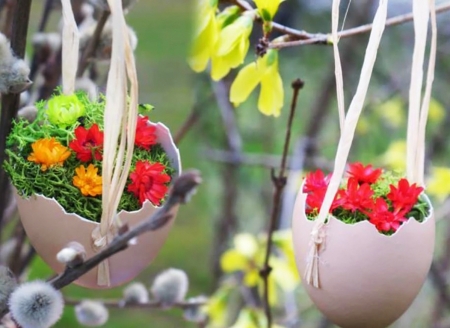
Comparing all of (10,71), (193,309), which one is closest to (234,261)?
(193,309)

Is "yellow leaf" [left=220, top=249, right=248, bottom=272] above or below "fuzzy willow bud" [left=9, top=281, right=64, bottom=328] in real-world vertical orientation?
below

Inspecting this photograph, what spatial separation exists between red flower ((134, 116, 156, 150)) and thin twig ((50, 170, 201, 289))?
0.31 feet

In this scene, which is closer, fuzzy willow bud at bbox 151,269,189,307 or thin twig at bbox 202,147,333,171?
fuzzy willow bud at bbox 151,269,189,307

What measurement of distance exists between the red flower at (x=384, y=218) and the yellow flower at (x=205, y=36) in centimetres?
17

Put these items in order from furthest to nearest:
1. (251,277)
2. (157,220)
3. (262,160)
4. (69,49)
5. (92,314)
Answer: (262,160), (251,277), (92,314), (69,49), (157,220)

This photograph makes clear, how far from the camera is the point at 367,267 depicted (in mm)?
382

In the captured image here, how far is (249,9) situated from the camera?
1.61ft

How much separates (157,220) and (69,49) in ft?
0.53

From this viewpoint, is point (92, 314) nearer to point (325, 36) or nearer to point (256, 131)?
point (325, 36)

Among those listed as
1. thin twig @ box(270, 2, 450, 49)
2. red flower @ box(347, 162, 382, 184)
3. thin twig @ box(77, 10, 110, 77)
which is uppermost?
thin twig @ box(270, 2, 450, 49)

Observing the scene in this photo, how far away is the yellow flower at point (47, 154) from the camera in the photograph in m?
0.39

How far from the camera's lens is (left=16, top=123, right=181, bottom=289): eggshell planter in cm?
38

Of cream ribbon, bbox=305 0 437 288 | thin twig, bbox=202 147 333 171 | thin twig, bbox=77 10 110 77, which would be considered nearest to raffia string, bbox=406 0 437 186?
cream ribbon, bbox=305 0 437 288

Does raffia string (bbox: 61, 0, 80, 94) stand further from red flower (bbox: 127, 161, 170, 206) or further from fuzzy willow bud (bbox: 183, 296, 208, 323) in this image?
fuzzy willow bud (bbox: 183, 296, 208, 323)
